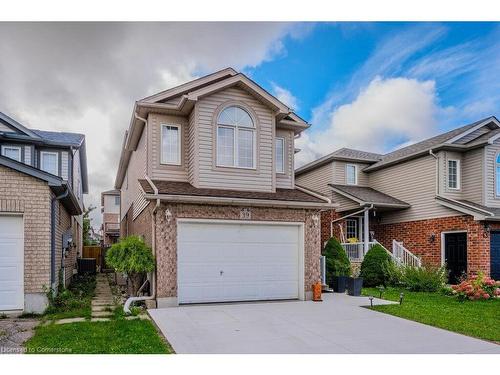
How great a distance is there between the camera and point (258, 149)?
1062cm

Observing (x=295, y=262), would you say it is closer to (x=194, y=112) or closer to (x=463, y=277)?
(x=194, y=112)

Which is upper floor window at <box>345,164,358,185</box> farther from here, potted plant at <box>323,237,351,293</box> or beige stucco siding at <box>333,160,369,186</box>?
potted plant at <box>323,237,351,293</box>

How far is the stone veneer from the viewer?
29.9ft

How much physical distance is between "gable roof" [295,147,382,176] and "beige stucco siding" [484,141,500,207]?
15.9 feet

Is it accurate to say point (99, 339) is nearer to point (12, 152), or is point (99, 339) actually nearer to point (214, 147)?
point (214, 147)

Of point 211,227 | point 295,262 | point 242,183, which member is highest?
point 242,183

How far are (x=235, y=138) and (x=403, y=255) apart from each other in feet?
27.9

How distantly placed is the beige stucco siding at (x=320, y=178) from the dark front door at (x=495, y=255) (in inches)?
242

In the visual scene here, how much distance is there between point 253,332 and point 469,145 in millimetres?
11573

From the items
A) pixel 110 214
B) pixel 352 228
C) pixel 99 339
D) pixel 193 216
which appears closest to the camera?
pixel 99 339

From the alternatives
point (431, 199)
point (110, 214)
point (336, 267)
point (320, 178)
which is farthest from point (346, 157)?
point (110, 214)

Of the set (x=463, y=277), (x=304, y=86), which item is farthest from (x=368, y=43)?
(x=463, y=277)

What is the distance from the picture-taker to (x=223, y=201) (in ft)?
31.4

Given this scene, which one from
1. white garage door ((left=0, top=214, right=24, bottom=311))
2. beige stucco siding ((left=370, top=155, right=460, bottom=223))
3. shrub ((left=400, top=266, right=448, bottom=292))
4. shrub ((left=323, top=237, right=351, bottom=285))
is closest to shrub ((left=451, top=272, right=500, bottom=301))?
shrub ((left=400, top=266, right=448, bottom=292))
